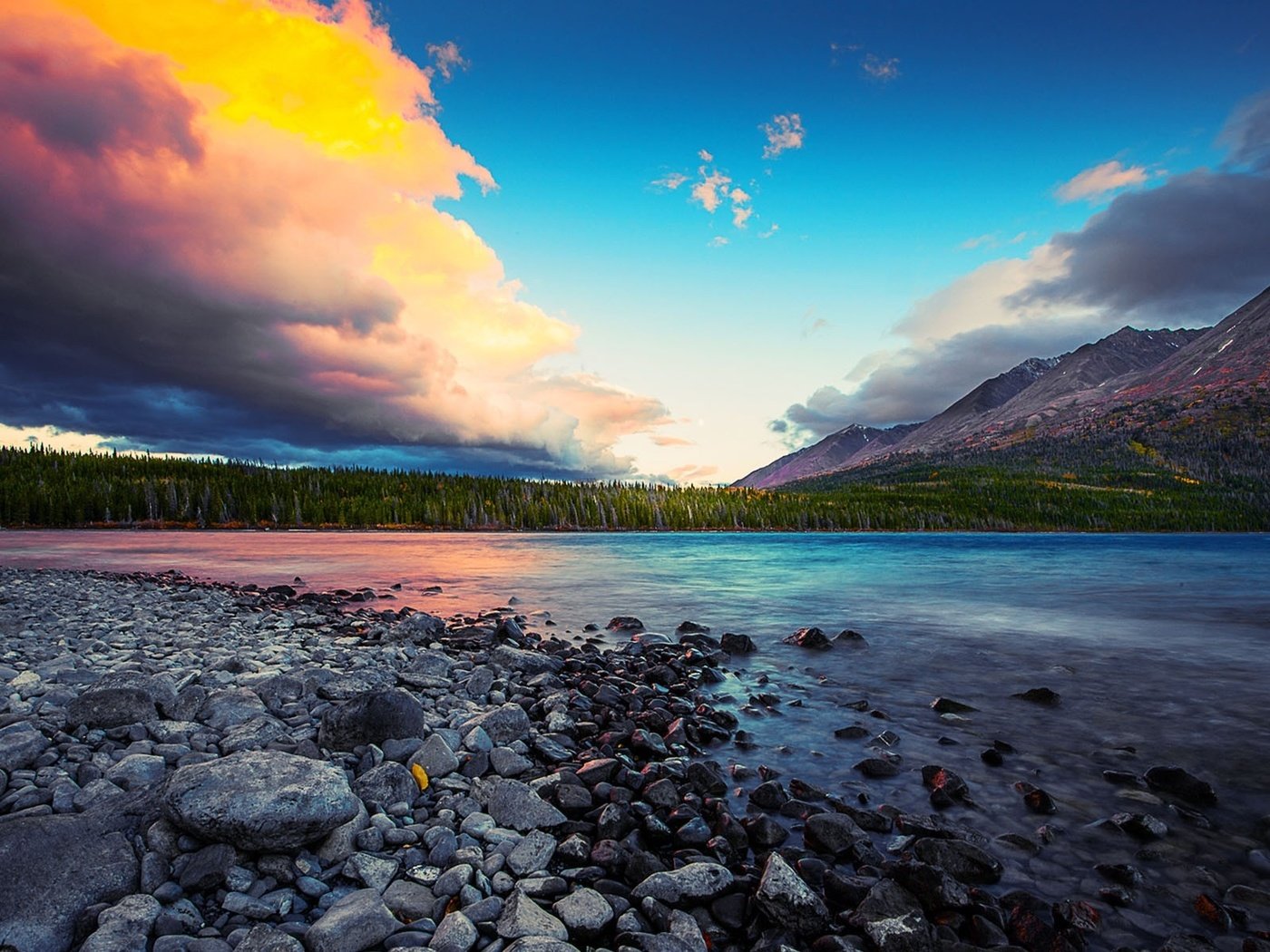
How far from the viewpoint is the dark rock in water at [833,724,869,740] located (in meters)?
9.83

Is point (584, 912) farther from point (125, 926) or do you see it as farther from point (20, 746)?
point (20, 746)

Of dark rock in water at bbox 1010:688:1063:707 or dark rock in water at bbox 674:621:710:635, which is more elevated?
Result: dark rock in water at bbox 674:621:710:635

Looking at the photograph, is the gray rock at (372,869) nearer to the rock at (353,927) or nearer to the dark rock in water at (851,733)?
the rock at (353,927)

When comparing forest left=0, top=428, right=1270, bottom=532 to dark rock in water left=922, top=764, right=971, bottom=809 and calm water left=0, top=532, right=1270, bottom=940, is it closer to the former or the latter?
calm water left=0, top=532, right=1270, bottom=940

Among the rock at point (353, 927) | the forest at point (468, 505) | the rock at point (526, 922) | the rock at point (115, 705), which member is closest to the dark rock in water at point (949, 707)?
the rock at point (526, 922)

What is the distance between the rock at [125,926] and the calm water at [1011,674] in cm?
661

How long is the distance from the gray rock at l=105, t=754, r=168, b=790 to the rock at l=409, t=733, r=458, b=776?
2.49 metres

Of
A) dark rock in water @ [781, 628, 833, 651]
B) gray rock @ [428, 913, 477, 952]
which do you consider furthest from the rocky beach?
dark rock in water @ [781, 628, 833, 651]

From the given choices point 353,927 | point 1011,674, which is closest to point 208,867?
point 353,927

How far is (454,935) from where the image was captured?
14.3ft

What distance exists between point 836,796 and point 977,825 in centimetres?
159

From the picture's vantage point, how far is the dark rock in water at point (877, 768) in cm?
833

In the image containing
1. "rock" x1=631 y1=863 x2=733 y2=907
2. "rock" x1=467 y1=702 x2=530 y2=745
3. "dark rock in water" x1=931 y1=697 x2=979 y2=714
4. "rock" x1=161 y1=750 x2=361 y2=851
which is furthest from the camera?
"dark rock in water" x1=931 y1=697 x2=979 y2=714

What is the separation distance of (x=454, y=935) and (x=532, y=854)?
4.27 feet
